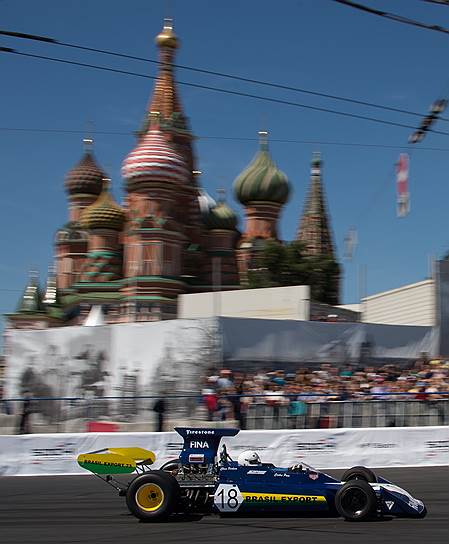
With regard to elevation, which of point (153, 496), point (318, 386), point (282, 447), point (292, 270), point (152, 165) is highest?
point (152, 165)

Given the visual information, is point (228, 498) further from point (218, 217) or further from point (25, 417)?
point (218, 217)

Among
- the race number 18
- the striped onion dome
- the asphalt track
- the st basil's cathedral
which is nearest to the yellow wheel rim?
the asphalt track

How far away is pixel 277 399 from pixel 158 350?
23.2 ft

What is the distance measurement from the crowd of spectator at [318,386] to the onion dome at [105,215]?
33.9 metres

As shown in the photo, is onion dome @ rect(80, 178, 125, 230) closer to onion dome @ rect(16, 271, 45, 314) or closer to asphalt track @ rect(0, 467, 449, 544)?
onion dome @ rect(16, 271, 45, 314)

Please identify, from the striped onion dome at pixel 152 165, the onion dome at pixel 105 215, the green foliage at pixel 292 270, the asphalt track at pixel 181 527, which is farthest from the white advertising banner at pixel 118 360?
the green foliage at pixel 292 270

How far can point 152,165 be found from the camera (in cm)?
5272

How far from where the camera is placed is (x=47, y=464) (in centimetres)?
1742

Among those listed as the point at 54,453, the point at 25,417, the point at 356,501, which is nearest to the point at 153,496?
the point at 356,501

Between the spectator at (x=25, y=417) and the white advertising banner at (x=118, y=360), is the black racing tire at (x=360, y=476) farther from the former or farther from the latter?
the white advertising banner at (x=118, y=360)

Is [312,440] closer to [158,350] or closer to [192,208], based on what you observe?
[158,350]

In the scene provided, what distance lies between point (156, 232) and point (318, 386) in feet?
96.0

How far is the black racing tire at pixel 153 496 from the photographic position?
10.7m

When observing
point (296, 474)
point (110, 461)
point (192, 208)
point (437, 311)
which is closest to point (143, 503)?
point (110, 461)
